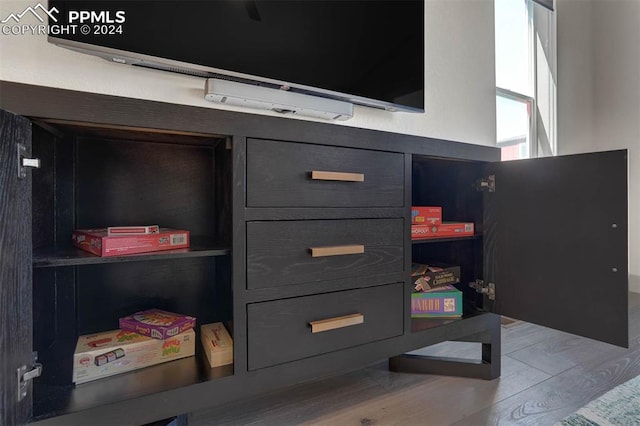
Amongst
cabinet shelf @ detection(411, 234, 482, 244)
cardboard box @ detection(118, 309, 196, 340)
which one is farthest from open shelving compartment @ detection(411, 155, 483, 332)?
cardboard box @ detection(118, 309, 196, 340)

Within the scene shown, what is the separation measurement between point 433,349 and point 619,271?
2.40ft

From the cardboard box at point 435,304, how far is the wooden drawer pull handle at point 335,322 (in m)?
0.32

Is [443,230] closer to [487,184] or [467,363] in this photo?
[487,184]

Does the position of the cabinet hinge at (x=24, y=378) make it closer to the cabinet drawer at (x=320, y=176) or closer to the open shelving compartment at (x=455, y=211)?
the cabinet drawer at (x=320, y=176)

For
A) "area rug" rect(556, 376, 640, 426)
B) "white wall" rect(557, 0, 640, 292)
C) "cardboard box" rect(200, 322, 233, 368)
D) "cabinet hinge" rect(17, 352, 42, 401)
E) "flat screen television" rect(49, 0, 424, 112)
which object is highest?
"white wall" rect(557, 0, 640, 292)

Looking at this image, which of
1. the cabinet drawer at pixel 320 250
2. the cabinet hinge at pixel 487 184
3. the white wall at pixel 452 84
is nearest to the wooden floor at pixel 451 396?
the cabinet drawer at pixel 320 250

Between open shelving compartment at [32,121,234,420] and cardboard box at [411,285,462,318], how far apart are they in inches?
24.6

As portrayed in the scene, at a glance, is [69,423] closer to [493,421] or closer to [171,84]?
[171,84]

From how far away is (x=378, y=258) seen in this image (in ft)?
2.90

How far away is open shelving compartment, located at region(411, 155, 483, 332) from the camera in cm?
113

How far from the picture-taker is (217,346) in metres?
0.78

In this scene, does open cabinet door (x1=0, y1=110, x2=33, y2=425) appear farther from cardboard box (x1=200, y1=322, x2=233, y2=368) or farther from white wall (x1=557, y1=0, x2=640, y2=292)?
white wall (x1=557, y1=0, x2=640, y2=292)

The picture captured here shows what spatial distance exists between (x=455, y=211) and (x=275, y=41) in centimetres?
88

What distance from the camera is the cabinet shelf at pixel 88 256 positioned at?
0.61 metres
